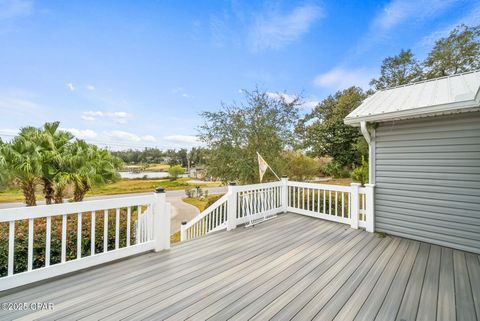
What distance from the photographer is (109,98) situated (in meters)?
14.3

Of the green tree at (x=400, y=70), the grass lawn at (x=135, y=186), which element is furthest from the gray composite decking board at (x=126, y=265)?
the grass lawn at (x=135, y=186)

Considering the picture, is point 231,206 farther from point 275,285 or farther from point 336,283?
point 336,283

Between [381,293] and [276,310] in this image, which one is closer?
[276,310]

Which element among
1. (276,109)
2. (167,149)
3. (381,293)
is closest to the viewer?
(381,293)

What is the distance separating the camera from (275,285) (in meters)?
2.26

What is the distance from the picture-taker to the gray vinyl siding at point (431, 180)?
10.4 ft

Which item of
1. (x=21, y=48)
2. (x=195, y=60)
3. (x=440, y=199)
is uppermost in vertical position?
(x=195, y=60)

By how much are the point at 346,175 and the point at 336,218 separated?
563 inches

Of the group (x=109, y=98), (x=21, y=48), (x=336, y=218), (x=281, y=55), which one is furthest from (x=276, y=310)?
(x=109, y=98)

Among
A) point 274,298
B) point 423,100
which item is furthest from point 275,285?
point 423,100

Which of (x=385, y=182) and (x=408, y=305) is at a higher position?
(x=385, y=182)

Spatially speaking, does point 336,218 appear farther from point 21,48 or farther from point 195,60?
point 21,48

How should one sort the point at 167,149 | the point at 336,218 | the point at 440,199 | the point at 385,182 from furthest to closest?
1. the point at 167,149
2. the point at 336,218
3. the point at 385,182
4. the point at 440,199

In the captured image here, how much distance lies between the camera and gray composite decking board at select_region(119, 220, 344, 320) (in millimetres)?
1808
